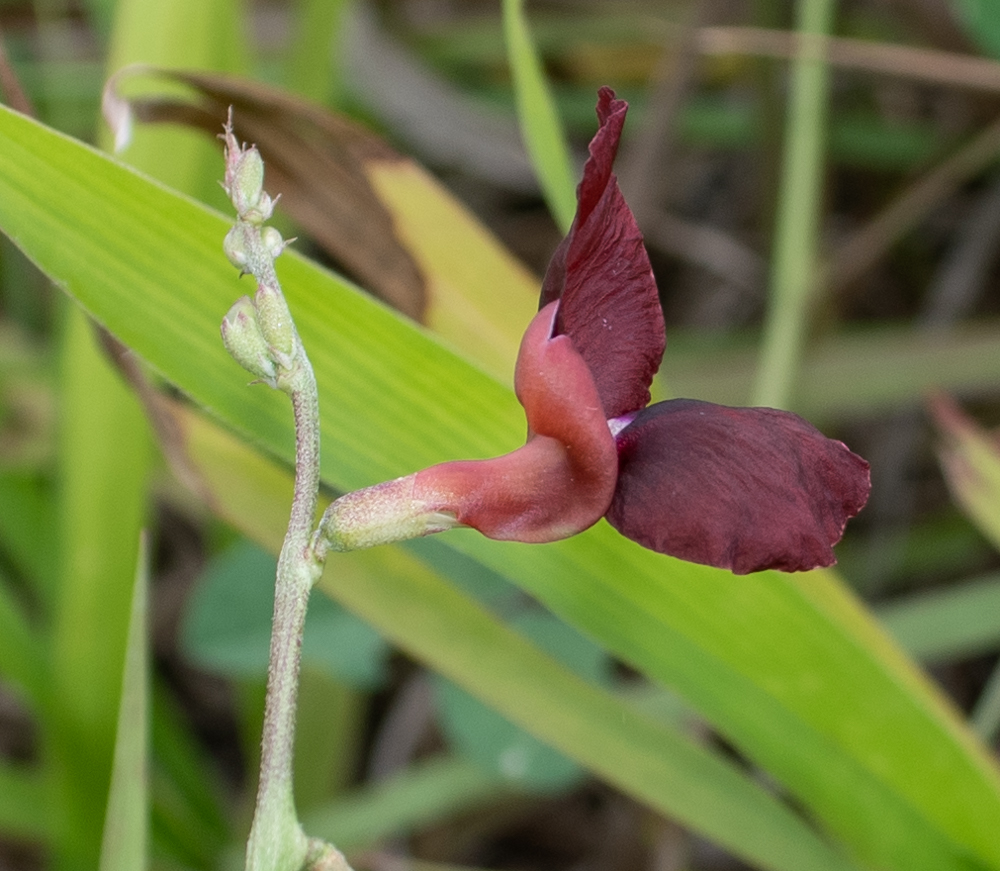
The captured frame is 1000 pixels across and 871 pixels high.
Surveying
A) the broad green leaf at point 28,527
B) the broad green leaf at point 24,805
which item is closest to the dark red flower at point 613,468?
the broad green leaf at point 24,805

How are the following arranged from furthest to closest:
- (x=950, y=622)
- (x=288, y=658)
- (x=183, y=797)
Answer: (x=183, y=797) → (x=950, y=622) → (x=288, y=658)

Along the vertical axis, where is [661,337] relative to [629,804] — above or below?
above

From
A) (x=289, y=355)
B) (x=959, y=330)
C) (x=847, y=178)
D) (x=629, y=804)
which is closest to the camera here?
(x=289, y=355)

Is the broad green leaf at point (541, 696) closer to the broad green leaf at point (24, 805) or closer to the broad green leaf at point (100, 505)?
the broad green leaf at point (100, 505)

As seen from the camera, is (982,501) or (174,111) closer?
(174,111)

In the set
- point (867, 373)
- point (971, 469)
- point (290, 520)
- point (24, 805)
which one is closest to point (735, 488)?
point (290, 520)

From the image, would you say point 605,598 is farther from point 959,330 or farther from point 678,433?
point 959,330

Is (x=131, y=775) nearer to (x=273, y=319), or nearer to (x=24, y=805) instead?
(x=273, y=319)

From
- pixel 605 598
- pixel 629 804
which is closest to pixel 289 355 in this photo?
pixel 605 598
